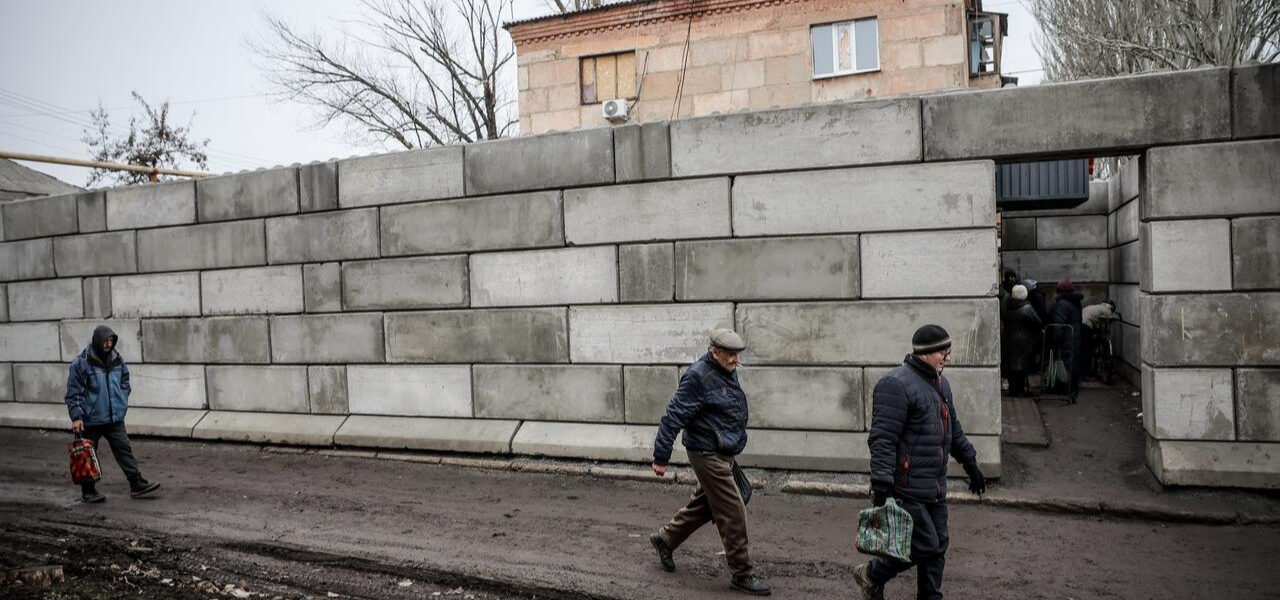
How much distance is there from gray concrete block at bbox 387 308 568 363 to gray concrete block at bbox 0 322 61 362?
636cm

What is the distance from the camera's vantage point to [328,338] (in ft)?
33.8

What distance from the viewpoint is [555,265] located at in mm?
9156

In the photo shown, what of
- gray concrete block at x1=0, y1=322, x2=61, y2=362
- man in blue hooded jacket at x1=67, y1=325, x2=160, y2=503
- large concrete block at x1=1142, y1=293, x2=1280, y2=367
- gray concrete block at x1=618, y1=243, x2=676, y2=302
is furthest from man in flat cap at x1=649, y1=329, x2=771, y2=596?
gray concrete block at x1=0, y1=322, x2=61, y2=362

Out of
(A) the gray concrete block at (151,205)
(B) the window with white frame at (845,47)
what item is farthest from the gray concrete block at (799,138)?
(B) the window with white frame at (845,47)

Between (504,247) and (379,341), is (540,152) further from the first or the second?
(379,341)

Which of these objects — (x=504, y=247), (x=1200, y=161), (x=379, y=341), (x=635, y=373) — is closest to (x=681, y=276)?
(x=635, y=373)

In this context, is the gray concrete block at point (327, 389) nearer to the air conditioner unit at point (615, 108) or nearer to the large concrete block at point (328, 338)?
the large concrete block at point (328, 338)

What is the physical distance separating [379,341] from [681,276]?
4.01 metres

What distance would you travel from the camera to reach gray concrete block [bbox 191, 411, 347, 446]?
33.7 ft

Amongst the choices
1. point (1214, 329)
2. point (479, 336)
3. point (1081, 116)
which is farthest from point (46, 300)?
point (1214, 329)

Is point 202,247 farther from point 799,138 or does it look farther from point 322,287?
point 799,138

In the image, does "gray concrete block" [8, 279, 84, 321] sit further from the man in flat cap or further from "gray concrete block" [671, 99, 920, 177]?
the man in flat cap

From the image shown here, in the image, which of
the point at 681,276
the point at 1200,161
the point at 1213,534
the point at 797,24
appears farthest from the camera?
the point at 797,24

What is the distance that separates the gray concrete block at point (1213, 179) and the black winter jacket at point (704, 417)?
4.64 meters
